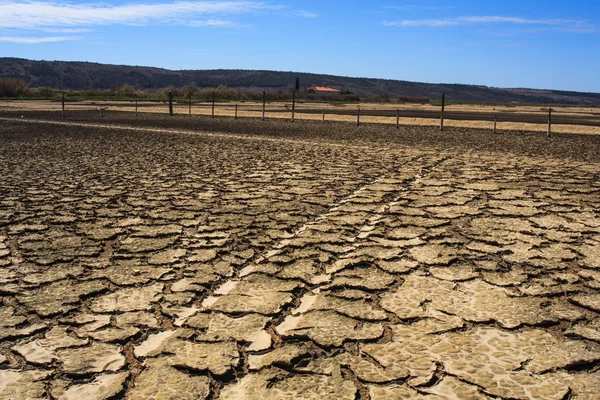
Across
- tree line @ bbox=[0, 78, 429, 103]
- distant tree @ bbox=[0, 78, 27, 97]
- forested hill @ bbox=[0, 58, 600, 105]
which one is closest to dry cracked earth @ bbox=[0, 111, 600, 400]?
tree line @ bbox=[0, 78, 429, 103]

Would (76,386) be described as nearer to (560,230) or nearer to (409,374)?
(409,374)

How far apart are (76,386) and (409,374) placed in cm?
127

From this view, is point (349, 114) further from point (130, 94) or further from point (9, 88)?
point (9, 88)

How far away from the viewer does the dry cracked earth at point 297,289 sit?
211 cm

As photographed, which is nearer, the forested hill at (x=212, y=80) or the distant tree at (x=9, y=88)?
the distant tree at (x=9, y=88)

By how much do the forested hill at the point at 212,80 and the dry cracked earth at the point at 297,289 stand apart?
77230 mm

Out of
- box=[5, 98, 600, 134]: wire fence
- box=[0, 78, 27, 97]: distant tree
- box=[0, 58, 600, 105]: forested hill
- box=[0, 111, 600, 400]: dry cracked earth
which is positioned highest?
box=[0, 58, 600, 105]: forested hill

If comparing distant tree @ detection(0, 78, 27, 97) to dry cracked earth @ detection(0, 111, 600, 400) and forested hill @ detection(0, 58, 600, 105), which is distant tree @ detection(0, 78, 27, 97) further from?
dry cracked earth @ detection(0, 111, 600, 400)

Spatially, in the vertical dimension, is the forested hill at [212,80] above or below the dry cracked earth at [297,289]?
above

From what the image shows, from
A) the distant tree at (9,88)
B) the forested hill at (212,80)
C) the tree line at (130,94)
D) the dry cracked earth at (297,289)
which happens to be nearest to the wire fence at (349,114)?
the tree line at (130,94)

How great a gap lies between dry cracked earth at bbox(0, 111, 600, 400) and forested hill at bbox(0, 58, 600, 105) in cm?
7723

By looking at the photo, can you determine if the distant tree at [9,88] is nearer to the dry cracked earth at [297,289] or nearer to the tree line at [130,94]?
the tree line at [130,94]

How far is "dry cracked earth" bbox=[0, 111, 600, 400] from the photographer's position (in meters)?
2.11

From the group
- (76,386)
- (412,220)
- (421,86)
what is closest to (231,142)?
(412,220)
